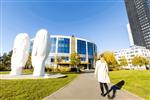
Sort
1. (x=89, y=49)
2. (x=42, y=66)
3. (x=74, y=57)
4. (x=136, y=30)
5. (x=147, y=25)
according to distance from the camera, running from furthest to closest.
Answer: (x=136, y=30) < (x=89, y=49) < (x=147, y=25) < (x=74, y=57) < (x=42, y=66)

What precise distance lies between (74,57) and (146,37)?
51003 millimetres

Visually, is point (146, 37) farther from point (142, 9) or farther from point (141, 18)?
point (142, 9)

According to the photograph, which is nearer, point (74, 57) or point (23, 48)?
point (23, 48)

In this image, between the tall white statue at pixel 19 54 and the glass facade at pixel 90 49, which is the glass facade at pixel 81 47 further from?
the tall white statue at pixel 19 54

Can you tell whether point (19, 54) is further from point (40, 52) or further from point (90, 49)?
point (90, 49)

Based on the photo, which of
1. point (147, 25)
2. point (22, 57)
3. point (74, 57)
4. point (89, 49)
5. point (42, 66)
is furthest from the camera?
point (89, 49)

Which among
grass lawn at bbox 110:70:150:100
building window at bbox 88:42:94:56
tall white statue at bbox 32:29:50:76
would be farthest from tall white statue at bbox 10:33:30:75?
building window at bbox 88:42:94:56

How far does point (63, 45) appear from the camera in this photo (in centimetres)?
6284

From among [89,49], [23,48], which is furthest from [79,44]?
[23,48]

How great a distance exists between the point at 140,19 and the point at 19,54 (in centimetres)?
7204

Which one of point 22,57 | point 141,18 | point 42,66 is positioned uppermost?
point 141,18

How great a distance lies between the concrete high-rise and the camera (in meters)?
66.2

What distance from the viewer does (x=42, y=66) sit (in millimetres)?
14773

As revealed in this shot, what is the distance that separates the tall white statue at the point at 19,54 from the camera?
52.3 feet
